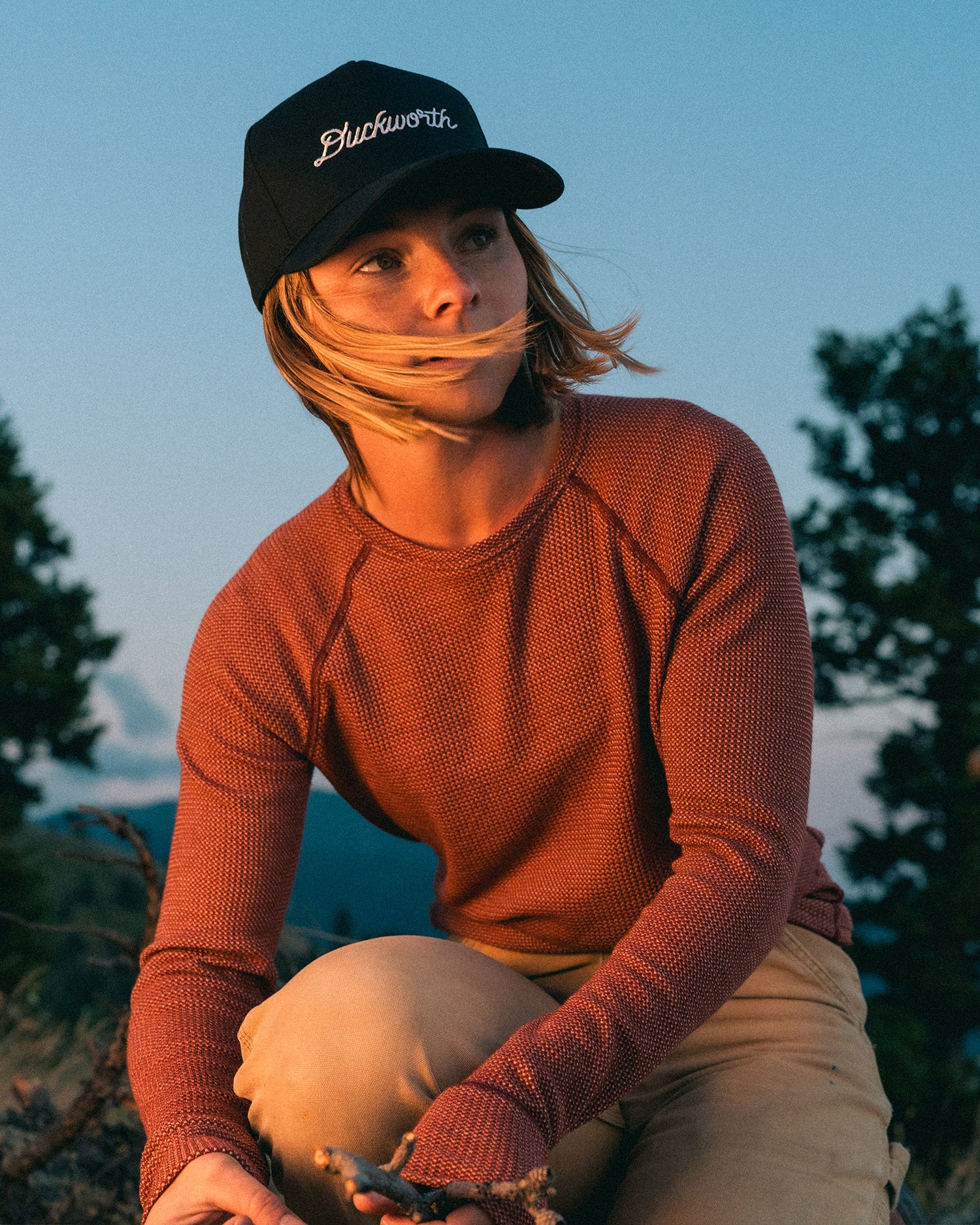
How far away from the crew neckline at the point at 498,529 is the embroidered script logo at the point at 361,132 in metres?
0.51

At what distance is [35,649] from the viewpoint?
1488 centimetres

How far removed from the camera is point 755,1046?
1.96 meters

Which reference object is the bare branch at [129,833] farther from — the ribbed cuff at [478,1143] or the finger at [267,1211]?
the ribbed cuff at [478,1143]

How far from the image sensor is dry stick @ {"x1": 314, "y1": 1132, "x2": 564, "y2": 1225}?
1323mm

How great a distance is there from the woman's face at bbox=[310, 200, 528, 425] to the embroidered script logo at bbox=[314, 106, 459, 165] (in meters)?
0.13

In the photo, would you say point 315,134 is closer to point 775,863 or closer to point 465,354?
point 465,354

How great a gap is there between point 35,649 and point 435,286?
14108mm

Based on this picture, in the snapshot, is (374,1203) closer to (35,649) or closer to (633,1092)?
(633,1092)

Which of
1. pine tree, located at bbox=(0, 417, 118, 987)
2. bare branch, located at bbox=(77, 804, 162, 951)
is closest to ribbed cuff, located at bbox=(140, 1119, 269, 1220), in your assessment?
bare branch, located at bbox=(77, 804, 162, 951)

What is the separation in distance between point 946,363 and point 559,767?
9.72 metres

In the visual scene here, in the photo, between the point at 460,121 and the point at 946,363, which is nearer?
the point at 460,121

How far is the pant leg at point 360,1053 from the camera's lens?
1601mm

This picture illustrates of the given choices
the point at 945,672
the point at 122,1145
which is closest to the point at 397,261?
the point at 122,1145

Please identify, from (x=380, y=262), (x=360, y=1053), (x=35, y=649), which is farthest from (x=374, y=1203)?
(x=35, y=649)
